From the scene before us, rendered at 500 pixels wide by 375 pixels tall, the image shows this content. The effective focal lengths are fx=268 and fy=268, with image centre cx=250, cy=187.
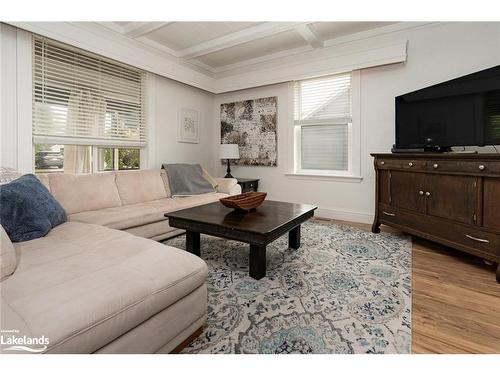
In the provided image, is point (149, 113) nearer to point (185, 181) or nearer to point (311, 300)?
point (185, 181)

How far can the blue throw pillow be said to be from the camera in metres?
1.61

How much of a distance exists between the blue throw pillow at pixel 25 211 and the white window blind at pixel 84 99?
112 cm

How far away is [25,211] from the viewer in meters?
1.70

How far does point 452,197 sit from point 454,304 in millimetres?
1018

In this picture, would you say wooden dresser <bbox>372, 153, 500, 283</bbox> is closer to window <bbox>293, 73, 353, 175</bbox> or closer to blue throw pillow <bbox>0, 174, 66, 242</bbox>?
window <bbox>293, 73, 353, 175</bbox>

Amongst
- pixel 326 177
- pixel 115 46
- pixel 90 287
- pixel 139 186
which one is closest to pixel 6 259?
pixel 90 287

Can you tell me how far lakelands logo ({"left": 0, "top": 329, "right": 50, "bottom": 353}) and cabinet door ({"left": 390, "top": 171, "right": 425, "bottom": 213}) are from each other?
288 cm

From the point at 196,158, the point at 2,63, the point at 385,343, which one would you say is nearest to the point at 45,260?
the point at 385,343

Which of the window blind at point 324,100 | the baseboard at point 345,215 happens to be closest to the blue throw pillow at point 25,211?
the baseboard at point 345,215

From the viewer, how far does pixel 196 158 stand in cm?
461


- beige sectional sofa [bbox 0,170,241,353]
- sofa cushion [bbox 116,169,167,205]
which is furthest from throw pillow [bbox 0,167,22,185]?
sofa cushion [bbox 116,169,167,205]

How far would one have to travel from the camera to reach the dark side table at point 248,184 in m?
4.19

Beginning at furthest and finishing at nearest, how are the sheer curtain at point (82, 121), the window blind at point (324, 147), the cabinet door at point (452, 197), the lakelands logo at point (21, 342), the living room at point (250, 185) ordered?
the window blind at point (324, 147) → the sheer curtain at point (82, 121) → the cabinet door at point (452, 197) → the living room at point (250, 185) → the lakelands logo at point (21, 342)

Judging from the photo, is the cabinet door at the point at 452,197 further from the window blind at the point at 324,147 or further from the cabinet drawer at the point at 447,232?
the window blind at the point at 324,147
